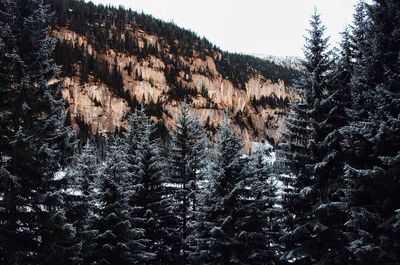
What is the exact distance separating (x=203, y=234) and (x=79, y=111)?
105 metres

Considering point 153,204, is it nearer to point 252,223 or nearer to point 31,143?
point 252,223

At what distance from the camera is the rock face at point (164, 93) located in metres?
121

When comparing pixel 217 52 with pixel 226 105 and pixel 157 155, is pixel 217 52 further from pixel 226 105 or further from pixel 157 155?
pixel 157 155

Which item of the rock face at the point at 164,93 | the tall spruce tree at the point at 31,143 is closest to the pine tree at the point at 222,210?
the tall spruce tree at the point at 31,143

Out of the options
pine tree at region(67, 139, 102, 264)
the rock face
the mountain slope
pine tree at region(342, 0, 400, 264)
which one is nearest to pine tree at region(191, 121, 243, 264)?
pine tree at region(67, 139, 102, 264)

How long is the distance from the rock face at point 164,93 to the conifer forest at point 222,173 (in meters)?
91.8

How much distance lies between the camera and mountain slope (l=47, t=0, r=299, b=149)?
123375mm

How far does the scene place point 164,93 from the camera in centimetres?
14200

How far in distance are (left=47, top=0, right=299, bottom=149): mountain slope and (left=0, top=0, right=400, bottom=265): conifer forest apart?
95767mm

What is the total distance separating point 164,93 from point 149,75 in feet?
28.5

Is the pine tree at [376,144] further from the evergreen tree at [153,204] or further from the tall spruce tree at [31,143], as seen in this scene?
the evergreen tree at [153,204]

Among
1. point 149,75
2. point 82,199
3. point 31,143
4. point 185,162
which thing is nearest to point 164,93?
point 149,75

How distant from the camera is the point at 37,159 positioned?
12.5 meters

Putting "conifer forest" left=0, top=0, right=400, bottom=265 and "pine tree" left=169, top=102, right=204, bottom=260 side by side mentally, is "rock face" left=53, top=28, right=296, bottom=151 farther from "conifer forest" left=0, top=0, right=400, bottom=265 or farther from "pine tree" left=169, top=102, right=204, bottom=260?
"conifer forest" left=0, top=0, right=400, bottom=265
